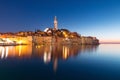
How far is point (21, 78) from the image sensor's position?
727 inches

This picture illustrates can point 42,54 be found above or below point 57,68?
above

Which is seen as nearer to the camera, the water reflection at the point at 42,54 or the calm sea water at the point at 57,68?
the calm sea water at the point at 57,68

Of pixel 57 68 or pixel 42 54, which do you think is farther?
pixel 42 54

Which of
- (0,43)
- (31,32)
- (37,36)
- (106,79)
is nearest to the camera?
(106,79)

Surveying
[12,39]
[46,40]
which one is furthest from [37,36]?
[12,39]

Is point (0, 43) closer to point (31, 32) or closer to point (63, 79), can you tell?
point (31, 32)

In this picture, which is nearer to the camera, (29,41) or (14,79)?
(14,79)

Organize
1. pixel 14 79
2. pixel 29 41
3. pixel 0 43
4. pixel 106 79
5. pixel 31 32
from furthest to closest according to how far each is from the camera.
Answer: pixel 31 32
pixel 29 41
pixel 0 43
pixel 106 79
pixel 14 79

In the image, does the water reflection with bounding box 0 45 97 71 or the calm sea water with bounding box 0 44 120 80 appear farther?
the water reflection with bounding box 0 45 97 71

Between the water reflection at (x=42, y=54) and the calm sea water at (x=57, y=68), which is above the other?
the water reflection at (x=42, y=54)

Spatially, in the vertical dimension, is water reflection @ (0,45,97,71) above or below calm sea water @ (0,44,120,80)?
above

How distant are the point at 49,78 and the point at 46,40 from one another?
173 metres

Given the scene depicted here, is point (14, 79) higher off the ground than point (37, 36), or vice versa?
point (37, 36)

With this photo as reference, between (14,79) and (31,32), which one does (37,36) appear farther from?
(14,79)
